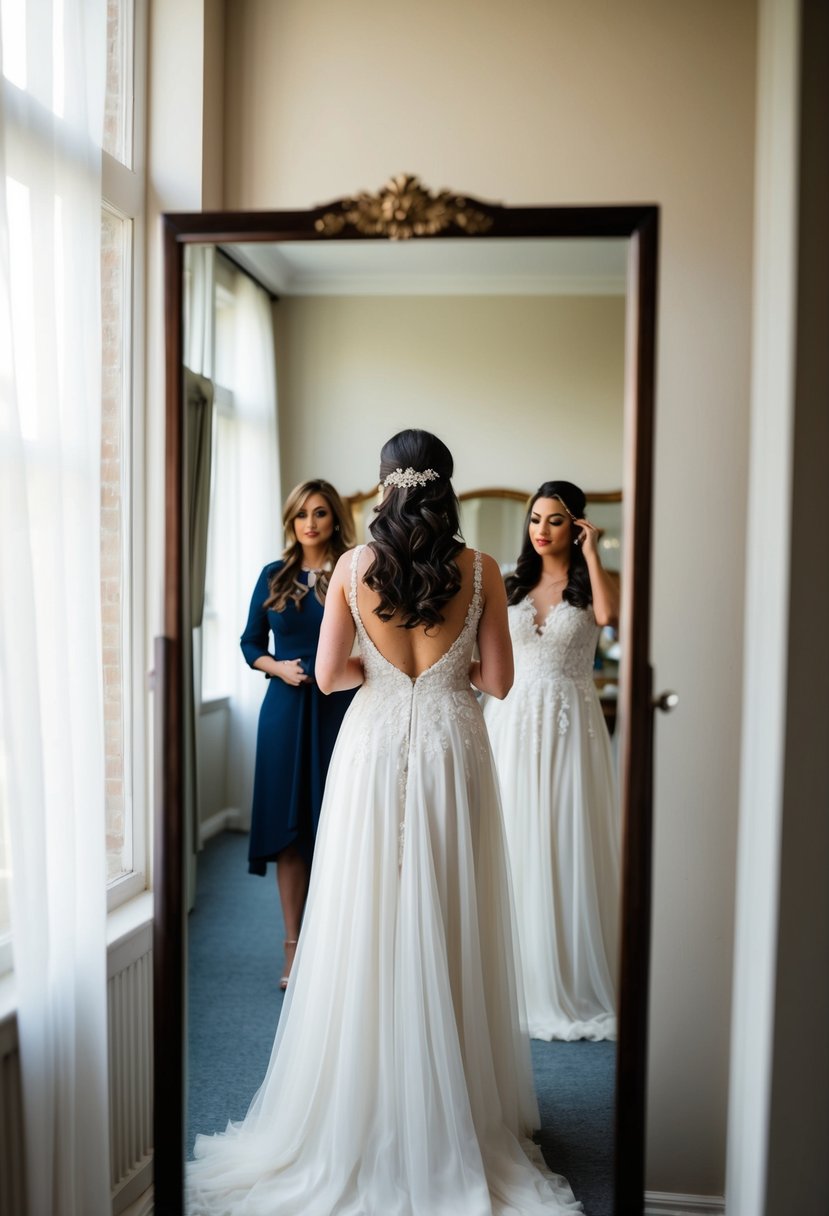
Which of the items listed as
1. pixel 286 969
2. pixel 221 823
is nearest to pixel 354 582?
pixel 221 823

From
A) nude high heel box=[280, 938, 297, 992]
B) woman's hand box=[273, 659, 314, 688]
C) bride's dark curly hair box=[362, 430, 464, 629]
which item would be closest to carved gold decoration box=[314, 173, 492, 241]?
bride's dark curly hair box=[362, 430, 464, 629]

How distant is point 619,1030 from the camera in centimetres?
188

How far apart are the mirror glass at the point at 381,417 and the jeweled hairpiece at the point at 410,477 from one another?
41 millimetres

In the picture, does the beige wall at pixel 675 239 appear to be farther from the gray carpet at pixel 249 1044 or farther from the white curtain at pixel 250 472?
the white curtain at pixel 250 472

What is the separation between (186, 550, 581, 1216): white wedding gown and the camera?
1.96 meters

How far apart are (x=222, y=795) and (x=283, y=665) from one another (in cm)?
29

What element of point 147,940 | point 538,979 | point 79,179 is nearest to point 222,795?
point 147,940

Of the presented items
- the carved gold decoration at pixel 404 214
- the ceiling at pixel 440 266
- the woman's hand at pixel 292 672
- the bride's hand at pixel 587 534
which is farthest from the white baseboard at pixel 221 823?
the carved gold decoration at pixel 404 214

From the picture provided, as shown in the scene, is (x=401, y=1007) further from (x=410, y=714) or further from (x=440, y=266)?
(x=440, y=266)

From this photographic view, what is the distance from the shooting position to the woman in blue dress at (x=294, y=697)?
1.94 meters

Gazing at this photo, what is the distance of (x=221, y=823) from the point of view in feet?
6.46

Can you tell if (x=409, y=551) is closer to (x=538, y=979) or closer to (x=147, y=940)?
(x=538, y=979)

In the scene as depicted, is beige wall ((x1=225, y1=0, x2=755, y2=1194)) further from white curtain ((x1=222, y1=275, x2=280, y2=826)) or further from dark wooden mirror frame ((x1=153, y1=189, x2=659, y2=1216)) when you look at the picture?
white curtain ((x1=222, y1=275, x2=280, y2=826))

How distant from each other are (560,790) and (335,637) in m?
0.57
